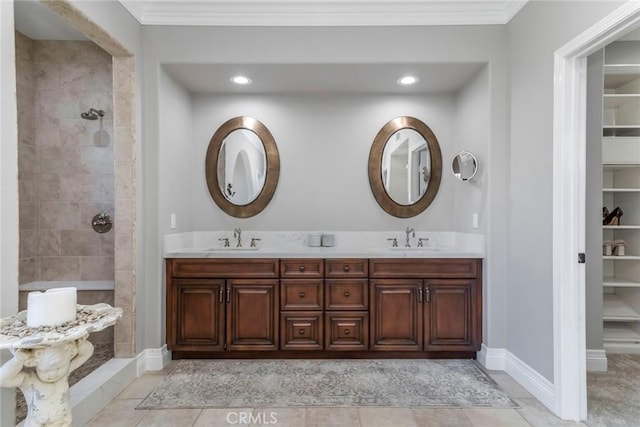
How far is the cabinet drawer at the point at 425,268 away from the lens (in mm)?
2752

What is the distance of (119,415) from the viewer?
207 centimetres

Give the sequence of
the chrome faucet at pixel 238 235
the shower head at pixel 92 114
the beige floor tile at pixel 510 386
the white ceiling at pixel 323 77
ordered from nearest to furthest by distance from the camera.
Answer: the beige floor tile at pixel 510 386, the white ceiling at pixel 323 77, the shower head at pixel 92 114, the chrome faucet at pixel 238 235

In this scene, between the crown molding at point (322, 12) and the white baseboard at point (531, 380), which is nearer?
the white baseboard at point (531, 380)

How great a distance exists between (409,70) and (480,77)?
58 centimetres

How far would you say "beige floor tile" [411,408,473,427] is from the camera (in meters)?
1.97

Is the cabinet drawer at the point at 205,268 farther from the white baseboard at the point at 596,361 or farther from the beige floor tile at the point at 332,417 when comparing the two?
the white baseboard at the point at 596,361

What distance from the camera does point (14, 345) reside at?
1321mm

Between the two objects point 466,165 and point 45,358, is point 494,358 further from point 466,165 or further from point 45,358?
point 45,358

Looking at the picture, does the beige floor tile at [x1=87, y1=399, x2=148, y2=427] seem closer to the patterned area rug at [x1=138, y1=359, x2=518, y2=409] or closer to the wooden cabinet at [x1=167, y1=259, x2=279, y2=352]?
the patterned area rug at [x1=138, y1=359, x2=518, y2=409]

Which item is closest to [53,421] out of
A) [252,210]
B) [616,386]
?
[252,210]

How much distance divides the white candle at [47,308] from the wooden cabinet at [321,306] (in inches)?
49.1

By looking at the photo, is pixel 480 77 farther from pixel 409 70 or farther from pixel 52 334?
pixel 52 334

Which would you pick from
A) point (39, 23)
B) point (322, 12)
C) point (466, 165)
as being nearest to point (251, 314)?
point (466, 165)

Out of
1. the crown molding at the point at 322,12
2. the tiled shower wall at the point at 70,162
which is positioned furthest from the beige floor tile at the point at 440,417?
the tiled shower wall at the point at 70,162
